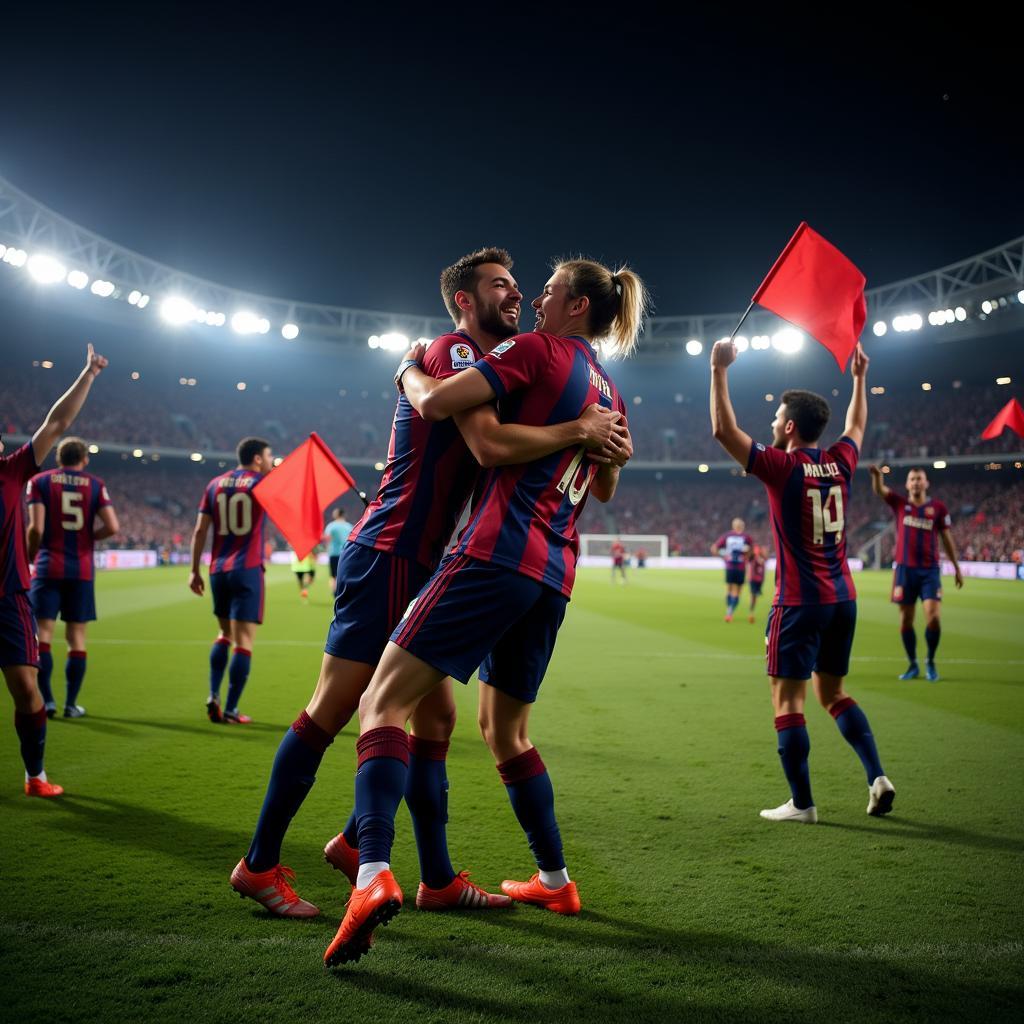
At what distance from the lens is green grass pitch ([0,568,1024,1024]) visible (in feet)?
7.79

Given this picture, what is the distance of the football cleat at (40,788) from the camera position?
175 inches

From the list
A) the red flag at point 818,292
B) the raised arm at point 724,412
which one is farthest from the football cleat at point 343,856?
the red flag at point 818,292

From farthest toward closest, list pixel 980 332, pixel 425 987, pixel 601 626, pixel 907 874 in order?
pixel 980 332, pixel 601 626, pixel 907 874, pixel 425 987

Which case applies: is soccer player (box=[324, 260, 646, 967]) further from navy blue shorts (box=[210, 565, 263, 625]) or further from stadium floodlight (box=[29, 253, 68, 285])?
stadium floodlight (box=[29, 253, 68, 285])

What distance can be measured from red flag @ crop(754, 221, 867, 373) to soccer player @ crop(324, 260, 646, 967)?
1521 millimetres

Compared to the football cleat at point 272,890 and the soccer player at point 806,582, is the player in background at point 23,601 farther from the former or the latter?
the soccer player at point 806,582

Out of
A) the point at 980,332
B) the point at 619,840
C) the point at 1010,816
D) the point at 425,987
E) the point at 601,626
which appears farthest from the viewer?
the point at 980,332

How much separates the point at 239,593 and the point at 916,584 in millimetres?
7734

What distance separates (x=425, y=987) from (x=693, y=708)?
5.29 m

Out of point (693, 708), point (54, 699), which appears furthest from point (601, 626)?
point (54, 699)

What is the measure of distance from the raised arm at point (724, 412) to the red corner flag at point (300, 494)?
3249 mm

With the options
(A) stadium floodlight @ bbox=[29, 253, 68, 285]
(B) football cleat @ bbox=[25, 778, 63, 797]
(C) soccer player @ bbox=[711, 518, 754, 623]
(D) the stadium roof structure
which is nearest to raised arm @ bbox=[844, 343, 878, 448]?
(B) football cleat @ bbox=[25, 778, 63, 797]

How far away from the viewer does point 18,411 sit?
44000 millimetres

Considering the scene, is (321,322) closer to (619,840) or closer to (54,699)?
(54,699)
